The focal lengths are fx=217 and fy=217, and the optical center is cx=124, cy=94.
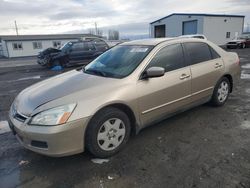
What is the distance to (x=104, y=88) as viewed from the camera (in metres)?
2.96

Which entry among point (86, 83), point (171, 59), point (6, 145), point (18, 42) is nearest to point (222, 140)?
point (171, 59)

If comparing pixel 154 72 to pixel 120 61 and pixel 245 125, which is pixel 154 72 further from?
pixel 245 125

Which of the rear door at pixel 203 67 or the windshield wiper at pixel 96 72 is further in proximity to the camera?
the rear door at pixel 203 67

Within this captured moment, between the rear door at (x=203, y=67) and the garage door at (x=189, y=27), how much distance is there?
29918 millimetres

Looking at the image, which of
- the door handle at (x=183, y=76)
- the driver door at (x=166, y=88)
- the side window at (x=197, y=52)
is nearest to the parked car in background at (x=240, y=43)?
the side window at (x=197, y=52)

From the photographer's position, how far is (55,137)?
101 inches

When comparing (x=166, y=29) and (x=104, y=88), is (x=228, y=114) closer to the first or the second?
(x=104, y=88)

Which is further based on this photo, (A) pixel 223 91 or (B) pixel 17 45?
(B) pixel 17 45

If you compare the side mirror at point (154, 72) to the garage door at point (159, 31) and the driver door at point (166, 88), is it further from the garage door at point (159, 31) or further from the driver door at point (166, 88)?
the garage door at point (159, 31)

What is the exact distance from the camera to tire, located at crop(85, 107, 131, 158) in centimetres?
281

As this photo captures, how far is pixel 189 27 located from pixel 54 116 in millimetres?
33421

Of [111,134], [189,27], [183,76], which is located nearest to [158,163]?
[111,134]

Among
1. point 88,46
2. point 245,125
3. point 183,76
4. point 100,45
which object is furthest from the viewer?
point 100,45

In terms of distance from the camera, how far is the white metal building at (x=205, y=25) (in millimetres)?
31153
